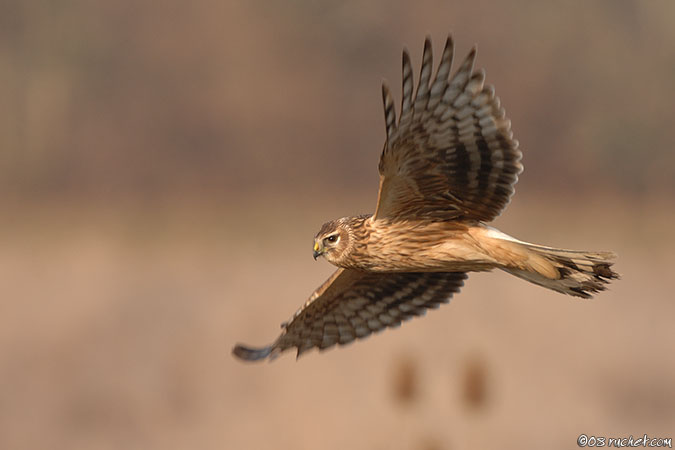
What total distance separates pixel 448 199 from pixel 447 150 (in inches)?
12.4

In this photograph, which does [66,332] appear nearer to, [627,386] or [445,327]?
[445,327]

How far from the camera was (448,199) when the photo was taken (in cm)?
520

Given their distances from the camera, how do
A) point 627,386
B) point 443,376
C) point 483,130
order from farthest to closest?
point 627,386 < point 443,376 < point 483,130

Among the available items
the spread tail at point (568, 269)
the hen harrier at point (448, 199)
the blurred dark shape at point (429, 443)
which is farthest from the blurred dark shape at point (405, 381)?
the spread tail at point (568, 269)

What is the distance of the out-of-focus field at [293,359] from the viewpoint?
34.9 ft

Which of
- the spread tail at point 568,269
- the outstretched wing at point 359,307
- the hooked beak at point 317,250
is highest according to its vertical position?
the spread tail at point 568,269

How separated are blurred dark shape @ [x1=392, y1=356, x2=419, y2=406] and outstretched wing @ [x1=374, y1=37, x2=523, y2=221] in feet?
13.7

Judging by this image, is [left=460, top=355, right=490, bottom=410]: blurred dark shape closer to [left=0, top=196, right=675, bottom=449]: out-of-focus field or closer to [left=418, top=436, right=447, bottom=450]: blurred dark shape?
[left=0, top=196, right=675, bottom=449]: out-of-focus field

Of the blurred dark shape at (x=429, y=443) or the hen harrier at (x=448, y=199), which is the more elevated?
the hen harrier at (x=448, y=199)

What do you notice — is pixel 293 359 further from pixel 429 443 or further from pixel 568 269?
pixel 568 269

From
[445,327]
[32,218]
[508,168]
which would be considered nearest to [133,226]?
[32,218]

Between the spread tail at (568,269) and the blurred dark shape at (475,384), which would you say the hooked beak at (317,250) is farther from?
the blurred dark shape at (475,384)

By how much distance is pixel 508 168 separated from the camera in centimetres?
500

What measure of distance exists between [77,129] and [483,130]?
40.1 ft
